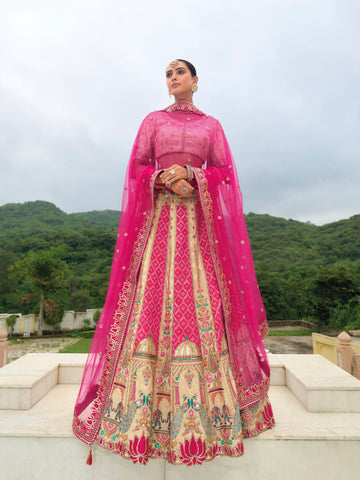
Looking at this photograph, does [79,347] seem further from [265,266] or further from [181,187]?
[181,187]

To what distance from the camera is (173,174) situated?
2.20 m

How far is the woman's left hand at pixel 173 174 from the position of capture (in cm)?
220

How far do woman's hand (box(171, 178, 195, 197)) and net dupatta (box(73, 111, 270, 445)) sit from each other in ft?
0.26

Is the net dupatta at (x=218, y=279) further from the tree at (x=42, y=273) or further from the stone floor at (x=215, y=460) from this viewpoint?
the tree at (x=42, y=273)

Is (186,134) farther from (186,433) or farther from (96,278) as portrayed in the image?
(96,278)

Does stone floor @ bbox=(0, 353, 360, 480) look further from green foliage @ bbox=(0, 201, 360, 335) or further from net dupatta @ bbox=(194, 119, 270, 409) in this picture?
green foliage @ bbox=(0, 201, 360, 335)

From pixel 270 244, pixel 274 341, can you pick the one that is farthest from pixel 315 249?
pixel 274 341

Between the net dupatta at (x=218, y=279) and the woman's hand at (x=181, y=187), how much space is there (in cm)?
8

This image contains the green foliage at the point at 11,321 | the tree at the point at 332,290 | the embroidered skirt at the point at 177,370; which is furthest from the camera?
the tree at the point at 332,290

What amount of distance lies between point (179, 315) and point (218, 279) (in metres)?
0.36

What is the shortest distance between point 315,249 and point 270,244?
532 cm

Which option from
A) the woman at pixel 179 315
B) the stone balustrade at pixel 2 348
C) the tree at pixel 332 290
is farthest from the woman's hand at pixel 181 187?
the tree at pixel 332 290

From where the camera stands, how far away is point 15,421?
90.6 inches

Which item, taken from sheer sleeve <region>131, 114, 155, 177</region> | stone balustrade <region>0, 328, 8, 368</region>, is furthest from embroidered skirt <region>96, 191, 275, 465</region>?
stone balustrade <region>0, 328, 8, 368</region>
